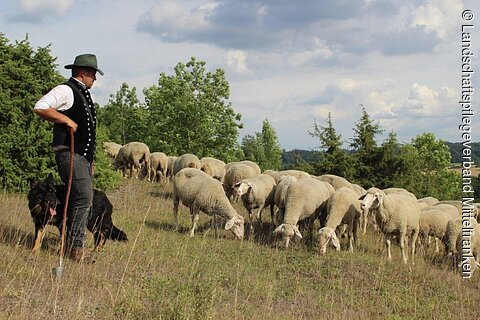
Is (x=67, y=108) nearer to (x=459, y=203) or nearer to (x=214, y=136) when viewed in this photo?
(x=459, y=203)

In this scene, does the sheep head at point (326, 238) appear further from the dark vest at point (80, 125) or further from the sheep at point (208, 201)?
the dark vest at point (80, 125)

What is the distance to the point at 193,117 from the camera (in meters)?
43.0

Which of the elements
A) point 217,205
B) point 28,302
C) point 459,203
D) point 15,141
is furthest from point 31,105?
point 459,203

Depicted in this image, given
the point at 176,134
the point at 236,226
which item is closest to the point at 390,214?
the point at 236,226

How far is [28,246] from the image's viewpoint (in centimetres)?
700

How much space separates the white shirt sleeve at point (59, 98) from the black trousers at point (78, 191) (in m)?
0.58

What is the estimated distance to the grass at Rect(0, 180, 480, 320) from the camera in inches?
198

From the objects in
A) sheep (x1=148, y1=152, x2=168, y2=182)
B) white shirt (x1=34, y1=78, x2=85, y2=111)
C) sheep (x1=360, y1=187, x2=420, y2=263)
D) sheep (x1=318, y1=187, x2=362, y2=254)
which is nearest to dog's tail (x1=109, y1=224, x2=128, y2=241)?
white shirt (x1=34, y1=78, x2=85, y2=111)

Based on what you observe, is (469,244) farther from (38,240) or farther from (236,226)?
(38,240)

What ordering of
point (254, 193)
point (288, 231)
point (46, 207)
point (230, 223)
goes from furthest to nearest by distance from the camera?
point (254, 193) → point (230, 223) → point (288, 231) → point (46, 207)

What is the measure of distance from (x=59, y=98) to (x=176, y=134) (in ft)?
122

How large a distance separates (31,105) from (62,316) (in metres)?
9.32

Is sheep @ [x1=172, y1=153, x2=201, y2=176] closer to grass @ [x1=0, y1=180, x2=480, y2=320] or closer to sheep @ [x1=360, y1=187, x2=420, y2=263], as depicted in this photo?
grass @ [x1=0, y1=180, x2=480, y2=320]

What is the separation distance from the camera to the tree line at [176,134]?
40.8 feet
